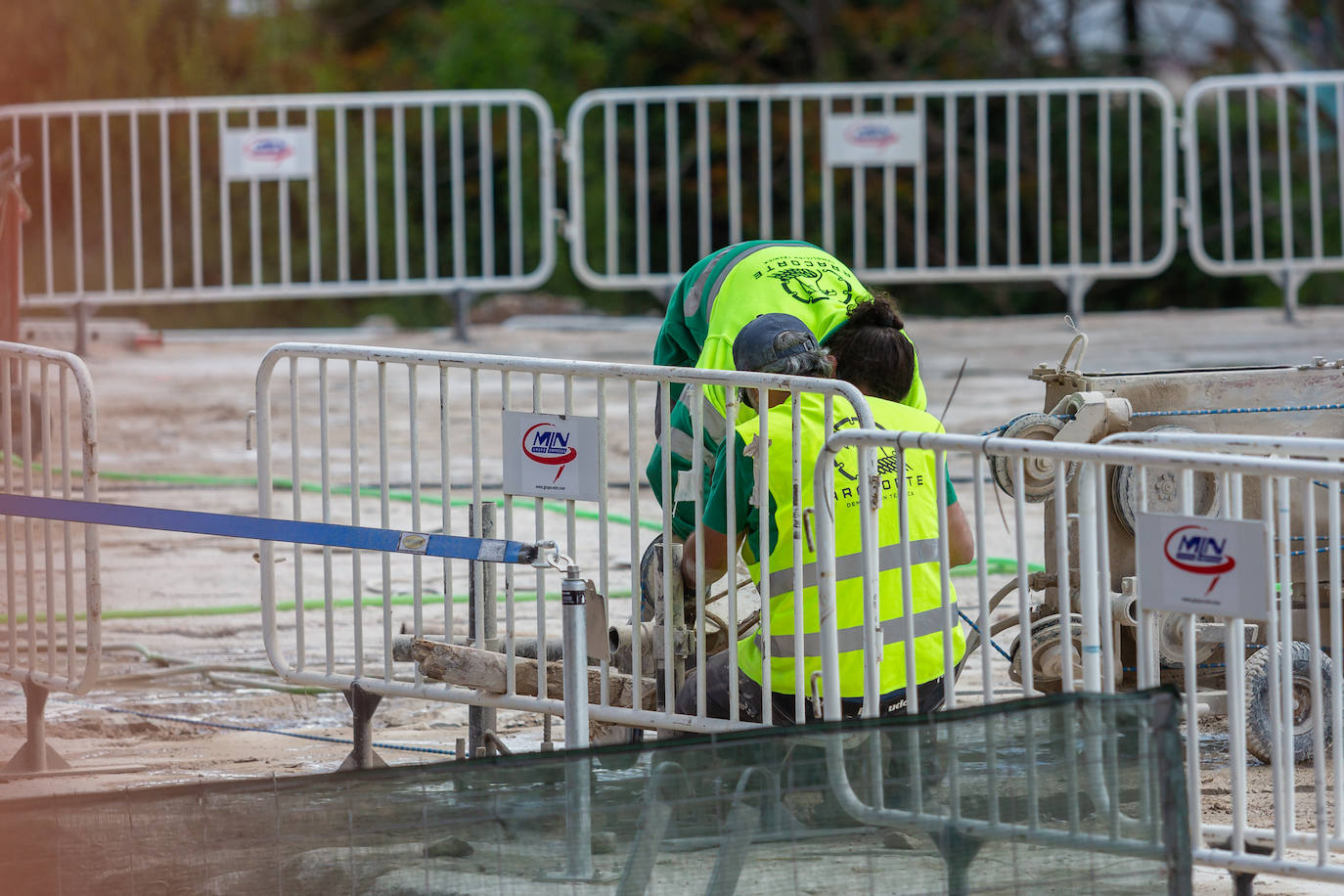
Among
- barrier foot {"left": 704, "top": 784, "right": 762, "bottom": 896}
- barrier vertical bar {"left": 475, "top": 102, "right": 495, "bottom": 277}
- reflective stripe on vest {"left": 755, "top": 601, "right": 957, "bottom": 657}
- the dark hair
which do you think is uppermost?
barrier vertical bar {"left": 475, "top": 102, "right": 495, "bottom": 277}

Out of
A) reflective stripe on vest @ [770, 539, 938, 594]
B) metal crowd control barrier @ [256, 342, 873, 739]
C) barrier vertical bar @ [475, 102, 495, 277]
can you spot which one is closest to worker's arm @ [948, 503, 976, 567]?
reflective stripe on vest @ [770, 539, 938, 594]

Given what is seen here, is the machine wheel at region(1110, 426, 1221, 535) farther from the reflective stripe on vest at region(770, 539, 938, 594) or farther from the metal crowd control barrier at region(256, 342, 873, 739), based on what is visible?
the metal crowd control barrier at region(256, 342, 873, 739)

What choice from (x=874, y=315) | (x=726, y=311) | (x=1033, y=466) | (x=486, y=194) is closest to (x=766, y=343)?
(x=874, y=315)

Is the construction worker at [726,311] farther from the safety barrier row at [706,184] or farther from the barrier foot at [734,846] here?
the safety barrier row at [706,184]

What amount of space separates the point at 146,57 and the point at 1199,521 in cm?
1404

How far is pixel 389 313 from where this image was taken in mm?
17328

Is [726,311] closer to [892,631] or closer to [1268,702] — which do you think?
[892,631]

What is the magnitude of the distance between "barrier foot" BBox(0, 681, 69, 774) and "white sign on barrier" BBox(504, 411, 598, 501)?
1553mm

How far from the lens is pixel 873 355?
14.7 feet

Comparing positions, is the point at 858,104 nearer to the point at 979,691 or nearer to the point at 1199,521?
the point at 979,691

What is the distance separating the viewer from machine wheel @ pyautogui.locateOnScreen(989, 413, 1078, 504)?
14.0 feet

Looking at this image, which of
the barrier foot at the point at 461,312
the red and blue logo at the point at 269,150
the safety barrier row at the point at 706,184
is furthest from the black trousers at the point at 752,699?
the red and blue logo at the point at 269,150

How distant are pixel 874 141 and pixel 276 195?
18.0 feet

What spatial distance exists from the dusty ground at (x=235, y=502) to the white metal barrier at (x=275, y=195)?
0.56 meters
